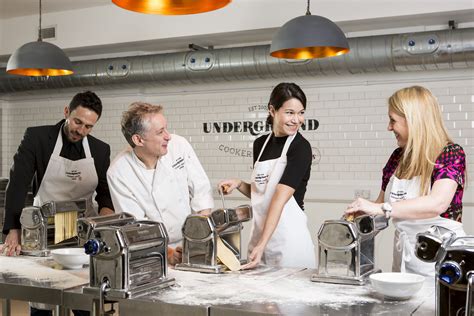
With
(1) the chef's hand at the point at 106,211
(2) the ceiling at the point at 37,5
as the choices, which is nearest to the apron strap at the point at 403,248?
(1) the chef's hand at the point at 106,211

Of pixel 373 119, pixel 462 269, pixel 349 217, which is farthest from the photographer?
pixel 373 119

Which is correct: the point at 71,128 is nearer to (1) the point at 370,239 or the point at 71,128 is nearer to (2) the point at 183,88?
(1) the point at 370,239

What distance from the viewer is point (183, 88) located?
7520mm

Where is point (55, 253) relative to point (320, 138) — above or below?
below

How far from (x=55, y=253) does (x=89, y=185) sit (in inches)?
48.0

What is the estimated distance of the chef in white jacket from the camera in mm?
3480

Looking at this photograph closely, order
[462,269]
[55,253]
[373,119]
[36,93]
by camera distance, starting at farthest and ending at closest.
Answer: [36,93] → [373,119] → [55,253] → [462,269]

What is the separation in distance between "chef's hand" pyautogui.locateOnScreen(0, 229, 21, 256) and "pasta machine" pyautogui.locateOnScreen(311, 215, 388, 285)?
185cm

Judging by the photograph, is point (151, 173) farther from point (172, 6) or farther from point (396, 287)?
point (396, 287)

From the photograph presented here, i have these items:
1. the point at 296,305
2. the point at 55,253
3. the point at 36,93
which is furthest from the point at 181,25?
the point at 296,305

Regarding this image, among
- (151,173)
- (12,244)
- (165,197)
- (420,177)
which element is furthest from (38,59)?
(420,177)

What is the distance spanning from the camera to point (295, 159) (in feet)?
11.8

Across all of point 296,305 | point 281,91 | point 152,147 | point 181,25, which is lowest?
point 296,305

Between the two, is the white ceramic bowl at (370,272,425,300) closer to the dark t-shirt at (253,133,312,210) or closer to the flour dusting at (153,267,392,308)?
the flour dusting at (153,267,392,308)
